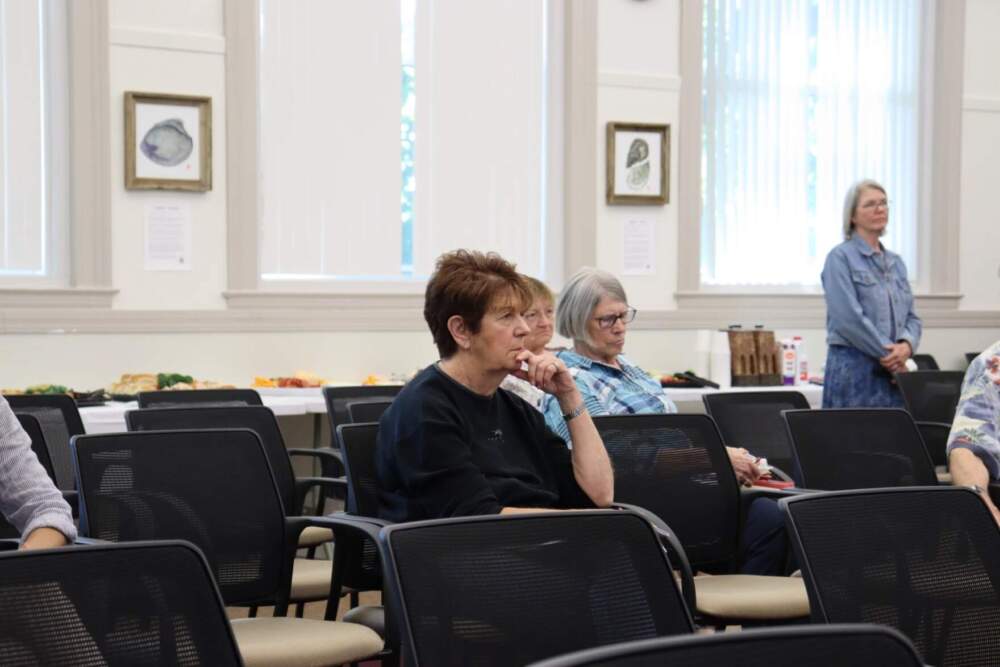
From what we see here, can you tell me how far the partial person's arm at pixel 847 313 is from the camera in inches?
237

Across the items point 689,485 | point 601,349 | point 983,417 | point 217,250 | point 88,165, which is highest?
point 88,165

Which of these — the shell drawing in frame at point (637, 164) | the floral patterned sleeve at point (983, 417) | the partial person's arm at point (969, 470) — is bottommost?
the partial person's arm at point (969, 470)

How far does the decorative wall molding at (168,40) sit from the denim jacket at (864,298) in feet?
10.3

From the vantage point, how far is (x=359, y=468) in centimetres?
348

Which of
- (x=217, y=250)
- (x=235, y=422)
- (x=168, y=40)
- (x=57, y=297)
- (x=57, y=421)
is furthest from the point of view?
(x=217, y=250)

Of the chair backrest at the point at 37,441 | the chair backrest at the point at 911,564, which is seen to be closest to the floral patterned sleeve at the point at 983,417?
the chair backrest at the point at 911,564

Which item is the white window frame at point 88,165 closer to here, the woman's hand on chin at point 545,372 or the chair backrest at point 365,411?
the chair backrest at point 365,411

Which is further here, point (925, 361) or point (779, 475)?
point (925, 361)

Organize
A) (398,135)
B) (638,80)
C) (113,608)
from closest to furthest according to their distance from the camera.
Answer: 1. (113,608)
2. (398,135)
3. (638,80)

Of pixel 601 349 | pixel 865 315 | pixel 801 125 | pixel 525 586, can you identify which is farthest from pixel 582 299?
pixel 801 125

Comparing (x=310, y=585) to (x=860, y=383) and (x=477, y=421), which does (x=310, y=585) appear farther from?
(x=860, y=383)

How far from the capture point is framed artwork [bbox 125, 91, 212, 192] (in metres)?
6.51

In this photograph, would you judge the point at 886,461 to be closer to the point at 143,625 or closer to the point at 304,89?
the point at 143,625

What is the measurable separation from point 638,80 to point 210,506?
198 inches
